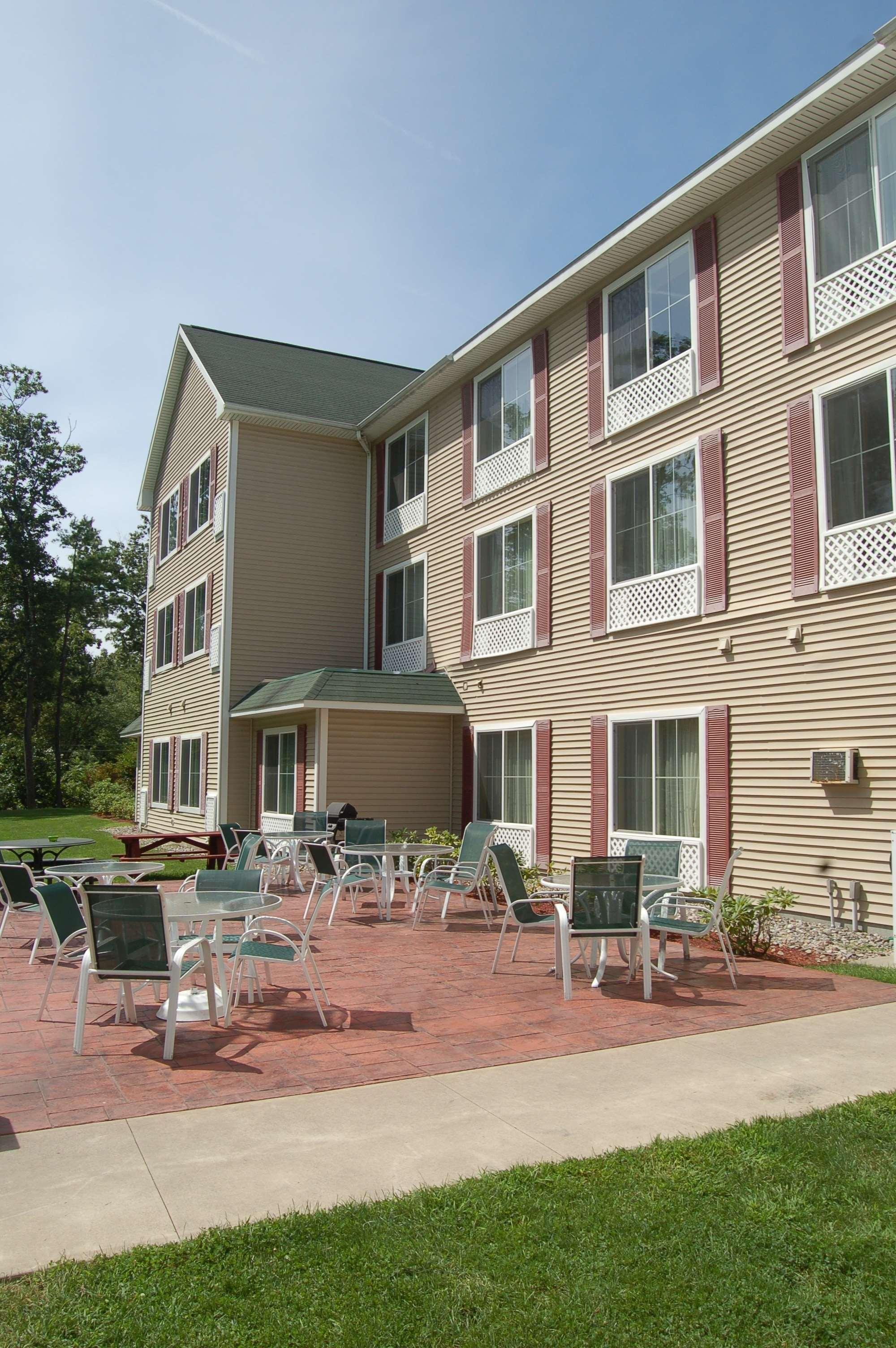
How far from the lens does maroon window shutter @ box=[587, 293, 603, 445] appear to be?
1427 centimetres

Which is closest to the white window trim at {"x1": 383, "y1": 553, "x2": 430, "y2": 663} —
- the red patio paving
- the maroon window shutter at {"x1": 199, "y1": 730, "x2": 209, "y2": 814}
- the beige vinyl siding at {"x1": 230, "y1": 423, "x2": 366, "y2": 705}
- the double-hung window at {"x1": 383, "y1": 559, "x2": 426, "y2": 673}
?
the double-hung window at {"x1": 383, "y1": 559, "x2": 426, "y2": 673}

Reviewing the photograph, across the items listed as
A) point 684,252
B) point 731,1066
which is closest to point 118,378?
point 684,252

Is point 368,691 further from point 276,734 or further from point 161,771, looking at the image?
point 161,771

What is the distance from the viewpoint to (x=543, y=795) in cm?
1493

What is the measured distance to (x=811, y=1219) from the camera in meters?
3.50

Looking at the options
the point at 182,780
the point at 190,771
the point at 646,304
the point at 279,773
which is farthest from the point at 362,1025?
the point at 182,780

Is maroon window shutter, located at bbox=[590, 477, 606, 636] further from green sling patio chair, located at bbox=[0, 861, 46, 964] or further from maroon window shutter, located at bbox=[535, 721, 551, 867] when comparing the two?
green sling patio chair, located at bbox=[0, 861, 46, 964]

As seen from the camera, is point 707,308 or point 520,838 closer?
Result: point 707,308

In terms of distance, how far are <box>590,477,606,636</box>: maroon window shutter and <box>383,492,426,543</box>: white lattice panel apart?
18.3ft

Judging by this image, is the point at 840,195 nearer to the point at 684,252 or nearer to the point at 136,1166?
the point at 684,252

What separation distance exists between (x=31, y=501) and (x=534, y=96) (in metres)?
33.6

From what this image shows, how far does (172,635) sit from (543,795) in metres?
13.6

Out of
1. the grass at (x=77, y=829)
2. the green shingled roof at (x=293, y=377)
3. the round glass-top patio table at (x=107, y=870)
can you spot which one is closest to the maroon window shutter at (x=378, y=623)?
the green shingled roof at (x=293, y=377)

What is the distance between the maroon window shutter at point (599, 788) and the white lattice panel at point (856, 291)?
5.69 metres
